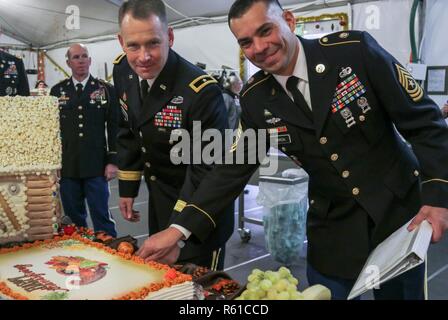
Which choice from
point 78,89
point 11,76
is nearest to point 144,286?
point 11,76

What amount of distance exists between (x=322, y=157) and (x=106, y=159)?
2.52m

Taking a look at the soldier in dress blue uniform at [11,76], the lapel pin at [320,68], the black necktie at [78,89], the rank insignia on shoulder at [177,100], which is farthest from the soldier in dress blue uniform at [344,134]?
the black necktie at [78,89]

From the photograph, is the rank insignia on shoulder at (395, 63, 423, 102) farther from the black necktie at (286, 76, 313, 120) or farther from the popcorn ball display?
the popcorn ball display

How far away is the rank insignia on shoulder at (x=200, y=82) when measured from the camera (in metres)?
1.59

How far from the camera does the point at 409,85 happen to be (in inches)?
48.3

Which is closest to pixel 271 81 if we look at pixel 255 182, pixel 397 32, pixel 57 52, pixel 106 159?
pixel 106 159

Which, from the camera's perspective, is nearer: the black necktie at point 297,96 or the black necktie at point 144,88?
the black necktie at point 297,96

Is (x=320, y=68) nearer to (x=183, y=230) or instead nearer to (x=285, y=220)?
(x=183, y=230)

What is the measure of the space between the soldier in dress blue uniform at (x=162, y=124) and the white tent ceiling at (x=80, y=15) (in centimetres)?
388

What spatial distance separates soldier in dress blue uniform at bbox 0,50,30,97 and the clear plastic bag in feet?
5.89

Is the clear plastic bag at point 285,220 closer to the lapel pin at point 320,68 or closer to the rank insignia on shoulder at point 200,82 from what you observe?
the rank insignia on shoulder at point 200,82

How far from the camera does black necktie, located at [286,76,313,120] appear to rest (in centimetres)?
132

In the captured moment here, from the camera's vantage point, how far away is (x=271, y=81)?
1.39 m
